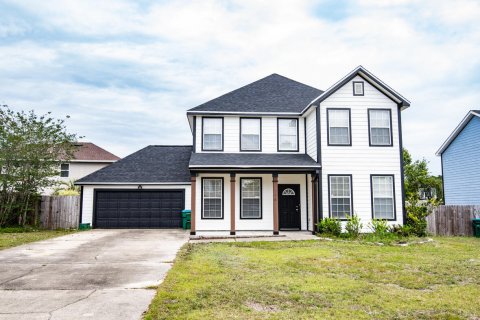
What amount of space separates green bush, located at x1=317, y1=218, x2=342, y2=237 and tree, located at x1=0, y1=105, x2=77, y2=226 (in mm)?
13575

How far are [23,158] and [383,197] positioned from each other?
55.6 ft

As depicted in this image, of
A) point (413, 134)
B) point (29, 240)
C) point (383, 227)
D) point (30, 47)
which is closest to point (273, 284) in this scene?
point (383, 227)

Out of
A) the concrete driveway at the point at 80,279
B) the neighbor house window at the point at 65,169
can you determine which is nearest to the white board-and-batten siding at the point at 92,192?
the concrete driveway at the point at 80,279

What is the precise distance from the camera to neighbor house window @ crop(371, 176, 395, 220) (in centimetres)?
1524

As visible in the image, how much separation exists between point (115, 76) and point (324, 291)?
21598mm

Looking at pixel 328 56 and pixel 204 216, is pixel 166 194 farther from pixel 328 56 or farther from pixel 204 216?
pixel 328 56

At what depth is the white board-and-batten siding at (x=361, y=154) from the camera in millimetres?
15219

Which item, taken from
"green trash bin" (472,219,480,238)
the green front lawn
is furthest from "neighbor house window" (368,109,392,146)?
the green front lawn

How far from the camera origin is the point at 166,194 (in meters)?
19.4

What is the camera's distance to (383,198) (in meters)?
15.3

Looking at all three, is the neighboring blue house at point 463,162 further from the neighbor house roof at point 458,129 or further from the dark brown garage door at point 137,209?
the dark brown garage door at point 137,209

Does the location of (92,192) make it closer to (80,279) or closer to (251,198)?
(251,198)

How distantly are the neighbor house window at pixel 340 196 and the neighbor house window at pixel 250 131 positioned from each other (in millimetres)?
3913

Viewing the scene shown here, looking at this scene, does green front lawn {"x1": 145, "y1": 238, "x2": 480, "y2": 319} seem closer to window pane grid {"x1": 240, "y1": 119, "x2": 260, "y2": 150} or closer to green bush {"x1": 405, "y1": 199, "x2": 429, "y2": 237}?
green bush {"x1": 405, "y1": 199, "x2": 429, "y2": 237}
